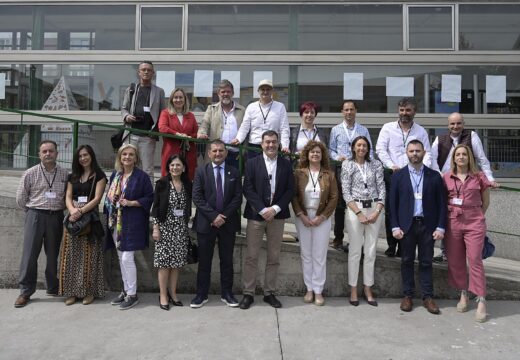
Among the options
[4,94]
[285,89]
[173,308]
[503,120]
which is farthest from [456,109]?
[4,94]

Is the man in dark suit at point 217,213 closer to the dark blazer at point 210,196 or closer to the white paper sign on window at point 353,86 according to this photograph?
the dark blazer at point 210,196

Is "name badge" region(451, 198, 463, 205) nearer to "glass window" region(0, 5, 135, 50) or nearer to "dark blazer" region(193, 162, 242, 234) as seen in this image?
"dark blazer" region(193, 162, 242, 234)

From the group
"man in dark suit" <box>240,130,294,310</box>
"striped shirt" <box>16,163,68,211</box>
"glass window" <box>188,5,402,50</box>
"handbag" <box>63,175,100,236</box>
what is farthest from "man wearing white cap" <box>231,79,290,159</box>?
"glass window" <box>188,5,402,50</box>

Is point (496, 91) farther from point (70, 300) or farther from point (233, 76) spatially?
point (70, 300)

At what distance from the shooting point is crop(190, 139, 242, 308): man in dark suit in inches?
189

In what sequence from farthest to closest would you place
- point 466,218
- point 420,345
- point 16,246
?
point 16,246
point 466,218
point 420,345

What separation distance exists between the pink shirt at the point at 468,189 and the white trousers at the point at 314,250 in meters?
1.40

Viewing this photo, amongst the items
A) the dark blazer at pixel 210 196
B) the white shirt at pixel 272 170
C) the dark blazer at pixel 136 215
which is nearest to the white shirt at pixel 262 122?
the white shirt at pixel 272 170

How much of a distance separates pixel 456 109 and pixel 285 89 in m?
3.23

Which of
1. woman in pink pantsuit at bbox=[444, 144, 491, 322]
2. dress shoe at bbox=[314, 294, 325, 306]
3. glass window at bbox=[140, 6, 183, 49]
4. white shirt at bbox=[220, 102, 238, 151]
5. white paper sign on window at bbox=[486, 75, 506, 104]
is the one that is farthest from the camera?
glass window at bbox=[140, 6, 183, 49]

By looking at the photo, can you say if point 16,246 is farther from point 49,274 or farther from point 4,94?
point 4,94

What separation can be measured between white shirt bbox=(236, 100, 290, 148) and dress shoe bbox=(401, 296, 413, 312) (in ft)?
7.42

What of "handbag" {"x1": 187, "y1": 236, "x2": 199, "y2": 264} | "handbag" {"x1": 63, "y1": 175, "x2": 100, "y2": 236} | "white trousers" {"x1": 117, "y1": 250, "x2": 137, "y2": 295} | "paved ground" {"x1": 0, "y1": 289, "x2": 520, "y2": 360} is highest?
"handbag" {"x1": 63, "y1": 175, "x2": 100, "y2": 236}

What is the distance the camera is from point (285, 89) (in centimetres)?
840
